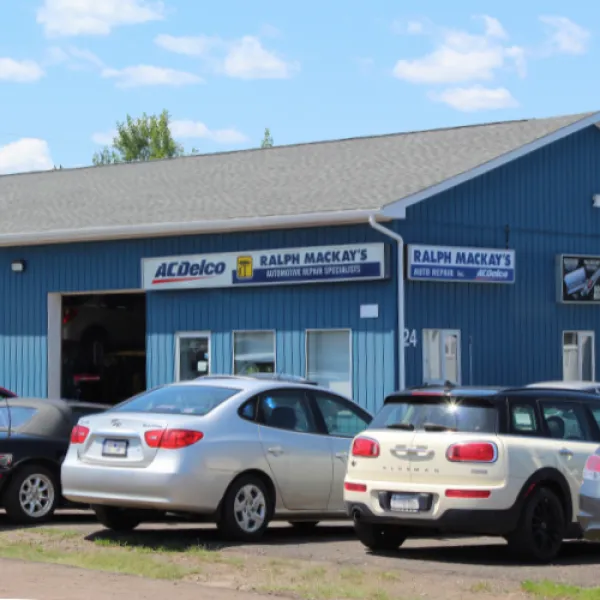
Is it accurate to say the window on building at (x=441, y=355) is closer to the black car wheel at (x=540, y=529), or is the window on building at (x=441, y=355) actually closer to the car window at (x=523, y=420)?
the car window at (x=523, y=420)

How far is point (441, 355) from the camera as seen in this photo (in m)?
23.2

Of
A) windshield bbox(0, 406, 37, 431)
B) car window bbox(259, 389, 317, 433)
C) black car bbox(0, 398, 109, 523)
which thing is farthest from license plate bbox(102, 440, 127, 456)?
windshield bbox(0, 406, 37, 431)

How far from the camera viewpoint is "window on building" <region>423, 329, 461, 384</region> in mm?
23016

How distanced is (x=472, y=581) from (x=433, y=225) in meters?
12.8

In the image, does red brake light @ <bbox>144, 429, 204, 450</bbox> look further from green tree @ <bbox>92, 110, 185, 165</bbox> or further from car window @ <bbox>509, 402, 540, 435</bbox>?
green tree @ <bbox>92, 110, 185, 165</bbox>

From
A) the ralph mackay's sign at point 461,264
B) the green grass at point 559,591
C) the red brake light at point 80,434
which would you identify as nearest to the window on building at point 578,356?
the ralph mackay's sign at point 461,264

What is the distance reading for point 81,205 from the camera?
2816 centimetres

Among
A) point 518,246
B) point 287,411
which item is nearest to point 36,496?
point 287,411

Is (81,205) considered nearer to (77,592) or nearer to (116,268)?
(116,268)

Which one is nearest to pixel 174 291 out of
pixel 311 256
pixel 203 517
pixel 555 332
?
pixel 311 256

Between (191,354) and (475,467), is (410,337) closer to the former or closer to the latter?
(191,354)

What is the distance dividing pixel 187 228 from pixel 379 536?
12.0m

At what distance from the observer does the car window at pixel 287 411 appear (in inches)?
557

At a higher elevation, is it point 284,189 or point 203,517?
point 284,189
